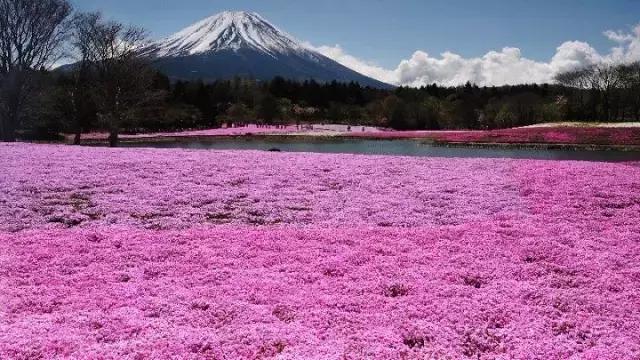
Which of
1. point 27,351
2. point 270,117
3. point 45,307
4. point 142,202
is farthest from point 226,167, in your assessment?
point 270,117

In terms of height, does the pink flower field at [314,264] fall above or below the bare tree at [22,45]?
below

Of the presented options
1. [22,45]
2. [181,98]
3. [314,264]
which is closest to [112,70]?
[22,45]

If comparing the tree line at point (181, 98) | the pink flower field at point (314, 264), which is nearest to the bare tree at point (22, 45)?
the tree line at point (181, 98)

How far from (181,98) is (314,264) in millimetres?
111029

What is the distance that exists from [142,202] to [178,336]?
10578 millimetres

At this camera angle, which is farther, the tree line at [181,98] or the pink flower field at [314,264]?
the tree line at [181,98]

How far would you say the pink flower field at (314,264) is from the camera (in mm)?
8867

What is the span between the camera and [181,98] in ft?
387

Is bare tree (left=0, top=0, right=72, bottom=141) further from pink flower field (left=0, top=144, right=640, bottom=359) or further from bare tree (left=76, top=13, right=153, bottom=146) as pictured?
pink flower field (left=0, top=144, right=640, bottom=359)

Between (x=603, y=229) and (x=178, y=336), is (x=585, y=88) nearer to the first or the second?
(x=603, y=229)

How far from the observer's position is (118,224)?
637 inches

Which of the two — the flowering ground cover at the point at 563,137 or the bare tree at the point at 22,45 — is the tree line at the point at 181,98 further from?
the flowering ground cover at the point at 563,137

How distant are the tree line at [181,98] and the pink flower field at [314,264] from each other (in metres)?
26.9

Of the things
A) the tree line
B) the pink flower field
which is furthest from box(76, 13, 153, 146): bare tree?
the pink flower field
